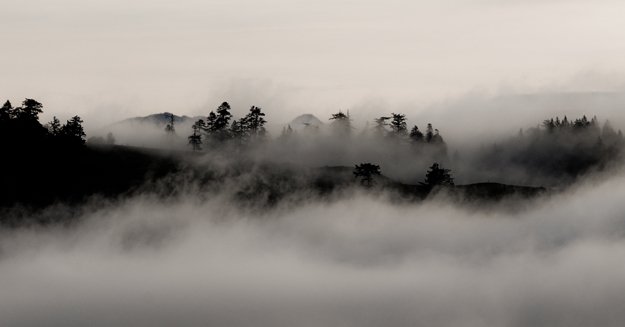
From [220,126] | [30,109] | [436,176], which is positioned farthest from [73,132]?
[436,176]

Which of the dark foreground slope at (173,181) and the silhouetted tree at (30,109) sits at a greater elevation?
the silhouetted tree at (30,109)

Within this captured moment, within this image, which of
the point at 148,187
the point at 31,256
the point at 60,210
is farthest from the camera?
the point at 31,256

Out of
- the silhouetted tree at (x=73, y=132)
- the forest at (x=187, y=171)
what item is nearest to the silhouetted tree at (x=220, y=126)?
the forest at (x=187, y=171)

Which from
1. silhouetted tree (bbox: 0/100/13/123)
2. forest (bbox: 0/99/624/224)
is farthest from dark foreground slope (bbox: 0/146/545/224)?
silhouetted tree (bbox: 0/100/13/123)

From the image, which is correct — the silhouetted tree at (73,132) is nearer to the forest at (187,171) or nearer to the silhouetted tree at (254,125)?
the forest at (187,171)

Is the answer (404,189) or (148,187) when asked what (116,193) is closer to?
(148,187)

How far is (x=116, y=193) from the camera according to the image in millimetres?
154750

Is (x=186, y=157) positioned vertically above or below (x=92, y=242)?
above

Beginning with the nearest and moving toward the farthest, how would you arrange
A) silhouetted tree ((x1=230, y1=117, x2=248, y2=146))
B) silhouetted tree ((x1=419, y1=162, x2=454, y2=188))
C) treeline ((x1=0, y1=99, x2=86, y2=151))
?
treeline ((x1=0, y1=99, x2=86, y2=151)), silhouetted tree ((x1=419, y1=162, x2=454, y2=188)), silhouetted tree ((x1=230, y1=117, x2=248, y2=146))

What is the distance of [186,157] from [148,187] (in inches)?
721

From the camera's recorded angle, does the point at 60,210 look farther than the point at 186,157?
No

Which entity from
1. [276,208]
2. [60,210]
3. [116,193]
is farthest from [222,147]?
[60,210]

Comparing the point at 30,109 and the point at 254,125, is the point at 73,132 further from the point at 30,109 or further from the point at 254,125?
the point at 254,125

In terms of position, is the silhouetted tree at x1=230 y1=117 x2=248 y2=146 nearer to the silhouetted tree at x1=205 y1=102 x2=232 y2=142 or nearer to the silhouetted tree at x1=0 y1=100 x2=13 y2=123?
the silhouetted tree at x1=205 y1=102 x2=232 y2=142
